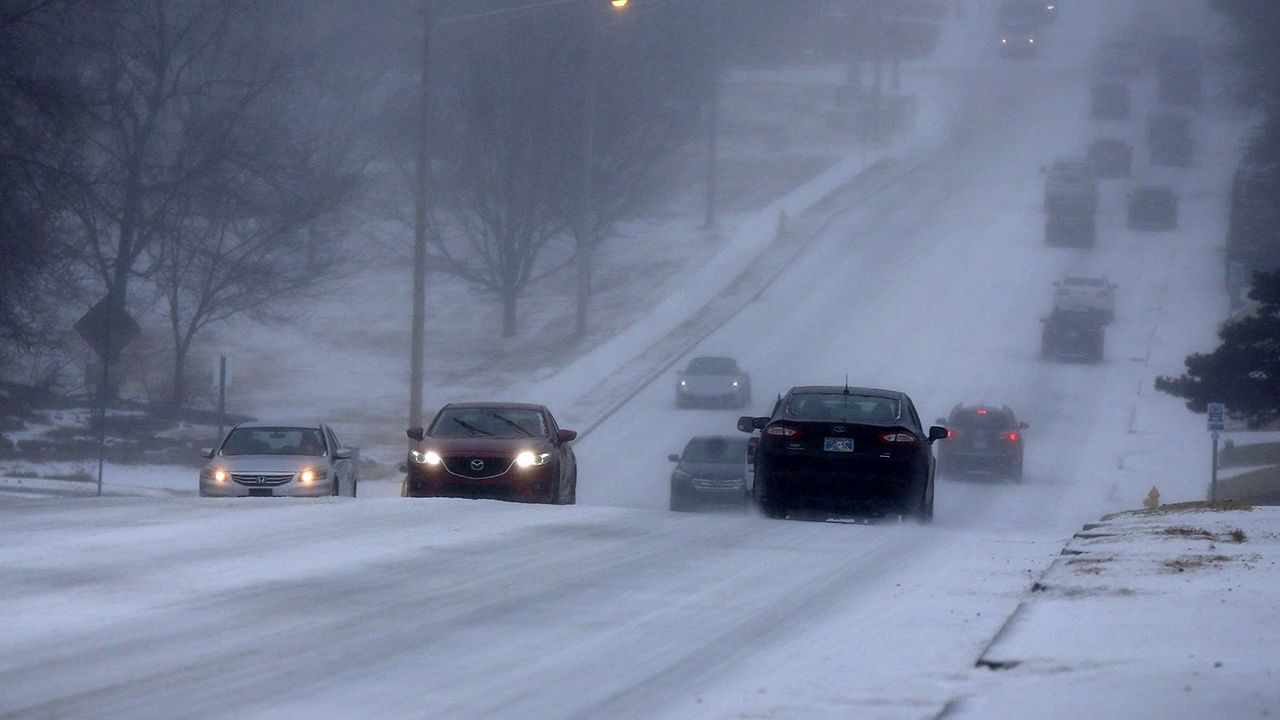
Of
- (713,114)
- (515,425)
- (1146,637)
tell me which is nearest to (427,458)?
(515,425)

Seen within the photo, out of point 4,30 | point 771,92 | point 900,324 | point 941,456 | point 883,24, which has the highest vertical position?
point 883,24

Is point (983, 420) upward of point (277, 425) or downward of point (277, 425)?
upward

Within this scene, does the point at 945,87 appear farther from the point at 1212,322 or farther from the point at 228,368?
the point at 228,368

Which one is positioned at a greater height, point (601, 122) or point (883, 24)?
point (883, 24)

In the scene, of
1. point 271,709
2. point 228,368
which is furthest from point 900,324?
point 271,709

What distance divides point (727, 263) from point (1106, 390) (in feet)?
70.7

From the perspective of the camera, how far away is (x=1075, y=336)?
4934 cm

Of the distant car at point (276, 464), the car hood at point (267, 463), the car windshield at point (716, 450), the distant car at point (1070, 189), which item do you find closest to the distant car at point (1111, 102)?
the distant car at point (1070, 189)

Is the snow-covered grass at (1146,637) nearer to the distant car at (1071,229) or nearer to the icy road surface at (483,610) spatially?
the icy road surface at (483,610)

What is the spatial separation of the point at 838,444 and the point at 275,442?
9.92 m

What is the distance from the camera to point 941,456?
3506cm

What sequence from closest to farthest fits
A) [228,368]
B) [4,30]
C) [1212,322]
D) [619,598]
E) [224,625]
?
[224,625] < [619,598] < [4,30] < [228,368] < [1212,322]

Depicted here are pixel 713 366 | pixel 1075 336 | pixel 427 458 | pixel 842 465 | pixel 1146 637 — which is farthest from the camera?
pixel 1075 336

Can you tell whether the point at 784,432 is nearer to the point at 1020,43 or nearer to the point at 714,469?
the point at 714,469
